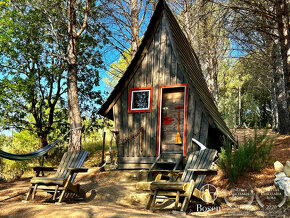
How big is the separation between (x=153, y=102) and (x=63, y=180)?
4219mm

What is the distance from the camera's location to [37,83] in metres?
14.5

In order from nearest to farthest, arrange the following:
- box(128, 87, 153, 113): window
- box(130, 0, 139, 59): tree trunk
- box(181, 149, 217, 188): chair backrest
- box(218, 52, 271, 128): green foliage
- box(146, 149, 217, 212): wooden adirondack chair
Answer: box(146, 149, 217, 212): wooden adirondack chair < box(181, 149, 217, 188): chair backrest < box(128, 87, 153, 113): window < box(130, 0, 139, 59): tree trunk < box(218, 52, 271, 128): green foliage

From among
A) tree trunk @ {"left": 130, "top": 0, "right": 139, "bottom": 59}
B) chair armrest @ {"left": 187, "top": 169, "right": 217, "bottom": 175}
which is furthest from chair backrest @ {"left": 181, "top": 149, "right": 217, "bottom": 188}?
tree trunk @ {"left": 130, "top": 0, "right": 139, "bottom": 59}

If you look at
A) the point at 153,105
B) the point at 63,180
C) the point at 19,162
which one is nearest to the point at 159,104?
the point at 153,105

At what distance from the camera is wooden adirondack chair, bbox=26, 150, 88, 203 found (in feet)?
21.4

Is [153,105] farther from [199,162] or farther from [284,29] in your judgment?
[284,29]

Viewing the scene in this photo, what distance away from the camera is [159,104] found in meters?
9.52

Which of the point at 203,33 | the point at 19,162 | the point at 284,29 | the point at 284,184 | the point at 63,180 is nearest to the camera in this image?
the point at 284,184

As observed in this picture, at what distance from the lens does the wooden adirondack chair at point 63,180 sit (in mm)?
6531

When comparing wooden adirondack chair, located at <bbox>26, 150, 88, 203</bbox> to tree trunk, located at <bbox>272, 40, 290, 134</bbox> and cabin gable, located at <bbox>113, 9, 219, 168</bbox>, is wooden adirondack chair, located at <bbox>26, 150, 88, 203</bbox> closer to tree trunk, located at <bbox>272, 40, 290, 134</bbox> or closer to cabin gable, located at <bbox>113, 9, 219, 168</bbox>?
cabin gable, located at <bbox>113, 9, 219, 168</bbox>

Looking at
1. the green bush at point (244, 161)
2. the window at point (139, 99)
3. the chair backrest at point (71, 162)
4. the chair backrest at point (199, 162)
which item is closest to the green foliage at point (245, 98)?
the window at point (139, 99)

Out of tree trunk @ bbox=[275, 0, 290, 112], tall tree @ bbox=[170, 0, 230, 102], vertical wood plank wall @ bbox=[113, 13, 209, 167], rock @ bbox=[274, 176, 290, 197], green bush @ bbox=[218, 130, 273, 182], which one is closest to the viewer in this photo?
rock @ bbox=[274, 176, 290, 197]

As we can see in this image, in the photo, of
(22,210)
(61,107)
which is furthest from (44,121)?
(22,210)

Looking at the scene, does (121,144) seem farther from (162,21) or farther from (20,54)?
(20,54)
